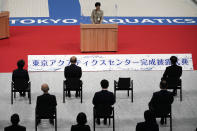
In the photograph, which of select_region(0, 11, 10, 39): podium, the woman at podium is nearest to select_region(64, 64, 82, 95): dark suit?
the woman at podium

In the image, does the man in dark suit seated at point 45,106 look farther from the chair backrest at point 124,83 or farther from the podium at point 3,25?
the podium at point 3,25

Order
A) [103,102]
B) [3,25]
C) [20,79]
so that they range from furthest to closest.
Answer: [3,25], [20,79], [103,102]

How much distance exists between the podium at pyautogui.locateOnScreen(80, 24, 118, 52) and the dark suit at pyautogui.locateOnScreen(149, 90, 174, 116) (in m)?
5.55

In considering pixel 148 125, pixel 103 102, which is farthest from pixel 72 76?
pixel 148 125

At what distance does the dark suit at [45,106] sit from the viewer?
9.62m

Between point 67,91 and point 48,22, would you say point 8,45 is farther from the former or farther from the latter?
point 67,91

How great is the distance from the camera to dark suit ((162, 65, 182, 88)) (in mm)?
11438

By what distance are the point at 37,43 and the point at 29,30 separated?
167cm

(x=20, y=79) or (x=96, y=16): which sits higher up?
(x=96, y=16)

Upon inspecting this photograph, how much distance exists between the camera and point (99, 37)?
15.2 metres

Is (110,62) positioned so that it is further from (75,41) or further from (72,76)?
(75,41)

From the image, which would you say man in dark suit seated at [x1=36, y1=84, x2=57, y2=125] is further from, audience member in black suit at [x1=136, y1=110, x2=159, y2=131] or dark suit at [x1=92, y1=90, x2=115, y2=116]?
audience member in black suit at [x1=136, y1=110, x2=159, y2=131]

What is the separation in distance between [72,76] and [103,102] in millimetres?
2034

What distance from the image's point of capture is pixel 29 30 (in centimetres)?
1753
